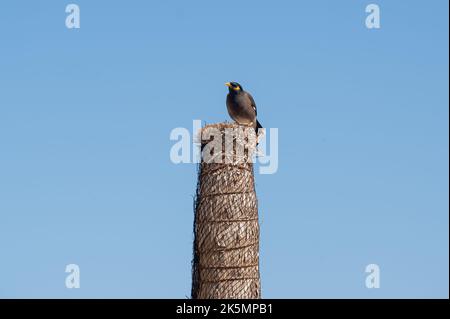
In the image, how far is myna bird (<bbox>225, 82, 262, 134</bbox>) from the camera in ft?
86.0

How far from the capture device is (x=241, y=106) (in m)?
26.3

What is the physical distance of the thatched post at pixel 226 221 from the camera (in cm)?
2280

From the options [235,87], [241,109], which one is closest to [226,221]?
[241,109]

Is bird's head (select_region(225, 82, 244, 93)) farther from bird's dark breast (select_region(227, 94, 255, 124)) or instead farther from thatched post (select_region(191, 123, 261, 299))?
thatched post (select_region(191, 123, 261, 299))

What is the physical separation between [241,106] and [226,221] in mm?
4420

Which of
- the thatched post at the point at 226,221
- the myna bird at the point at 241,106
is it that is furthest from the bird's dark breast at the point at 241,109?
the thatched post at the point at 226,221

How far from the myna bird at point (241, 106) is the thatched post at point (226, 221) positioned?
2386 mm

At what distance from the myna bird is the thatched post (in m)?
2.39

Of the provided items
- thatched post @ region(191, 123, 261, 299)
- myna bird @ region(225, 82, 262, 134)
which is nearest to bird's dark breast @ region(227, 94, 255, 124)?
myna bird @ region(225, 82, 262, 134)

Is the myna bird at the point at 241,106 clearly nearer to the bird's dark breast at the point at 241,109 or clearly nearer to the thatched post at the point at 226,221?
the bird's dark breast at the point at 241,109
